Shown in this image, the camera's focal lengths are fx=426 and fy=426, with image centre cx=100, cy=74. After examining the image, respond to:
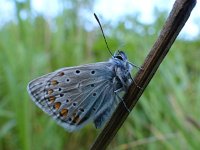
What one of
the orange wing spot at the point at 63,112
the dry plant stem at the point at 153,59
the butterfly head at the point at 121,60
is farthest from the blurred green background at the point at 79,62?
the dry plant stem at the point at 153,59

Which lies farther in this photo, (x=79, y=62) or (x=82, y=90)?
(x=79, y=62)

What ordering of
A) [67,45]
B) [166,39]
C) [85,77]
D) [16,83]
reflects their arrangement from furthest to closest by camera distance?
1. [67,45]
2. [16,83]
3. [85,77]
4. [166,39]

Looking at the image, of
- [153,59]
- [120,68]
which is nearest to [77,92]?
[120,68]

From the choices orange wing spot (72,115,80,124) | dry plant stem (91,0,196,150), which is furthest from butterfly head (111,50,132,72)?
dry plant stem (91,0,196,150)

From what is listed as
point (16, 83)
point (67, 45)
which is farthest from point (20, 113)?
point (67, 45)

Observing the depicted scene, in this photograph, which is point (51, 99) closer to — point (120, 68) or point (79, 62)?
point (120, 68)

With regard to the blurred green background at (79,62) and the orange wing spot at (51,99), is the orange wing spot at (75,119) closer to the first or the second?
the orange wing spot at (51,99)

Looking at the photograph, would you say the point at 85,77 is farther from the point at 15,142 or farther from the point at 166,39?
the point at 15,142
